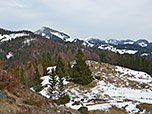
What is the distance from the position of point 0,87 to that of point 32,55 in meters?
157

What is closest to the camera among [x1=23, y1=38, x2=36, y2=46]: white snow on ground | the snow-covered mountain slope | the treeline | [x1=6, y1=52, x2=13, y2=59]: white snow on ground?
the snow-covered mountain slope

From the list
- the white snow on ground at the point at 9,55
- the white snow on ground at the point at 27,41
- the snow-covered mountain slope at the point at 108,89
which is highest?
the white snow on ground at the point at 27,41

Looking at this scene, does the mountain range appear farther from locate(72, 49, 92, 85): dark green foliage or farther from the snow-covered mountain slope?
locate(72, 49, 92, 85): dark green foliage

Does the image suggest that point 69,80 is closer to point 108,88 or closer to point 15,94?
point 108,88

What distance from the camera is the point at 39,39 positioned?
193 meters

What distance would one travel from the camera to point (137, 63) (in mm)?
75375

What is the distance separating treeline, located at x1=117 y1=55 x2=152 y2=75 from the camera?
70.7 metres

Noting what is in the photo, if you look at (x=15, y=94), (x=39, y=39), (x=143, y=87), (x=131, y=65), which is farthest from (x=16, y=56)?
(x=15, y=94)

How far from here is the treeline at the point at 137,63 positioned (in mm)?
70688

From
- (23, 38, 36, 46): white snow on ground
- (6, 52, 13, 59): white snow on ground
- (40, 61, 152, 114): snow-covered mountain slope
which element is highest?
(23, 38, 36, 46): white snow on ground

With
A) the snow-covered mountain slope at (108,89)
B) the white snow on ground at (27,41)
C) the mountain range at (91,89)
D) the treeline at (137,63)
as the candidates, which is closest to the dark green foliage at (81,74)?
the mountain range at (91,89)

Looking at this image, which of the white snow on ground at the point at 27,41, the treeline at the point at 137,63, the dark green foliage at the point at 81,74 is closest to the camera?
the dark green foliage at the point at 81,74

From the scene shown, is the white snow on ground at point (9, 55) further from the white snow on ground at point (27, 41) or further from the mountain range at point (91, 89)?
the mountain range at point (91, 89)

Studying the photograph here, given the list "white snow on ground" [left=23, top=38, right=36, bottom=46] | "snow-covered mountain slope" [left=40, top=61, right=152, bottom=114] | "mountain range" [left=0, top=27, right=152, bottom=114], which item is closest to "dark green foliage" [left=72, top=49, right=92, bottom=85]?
"mountain range" [left=0, top=27, right=152, bottom=114]
